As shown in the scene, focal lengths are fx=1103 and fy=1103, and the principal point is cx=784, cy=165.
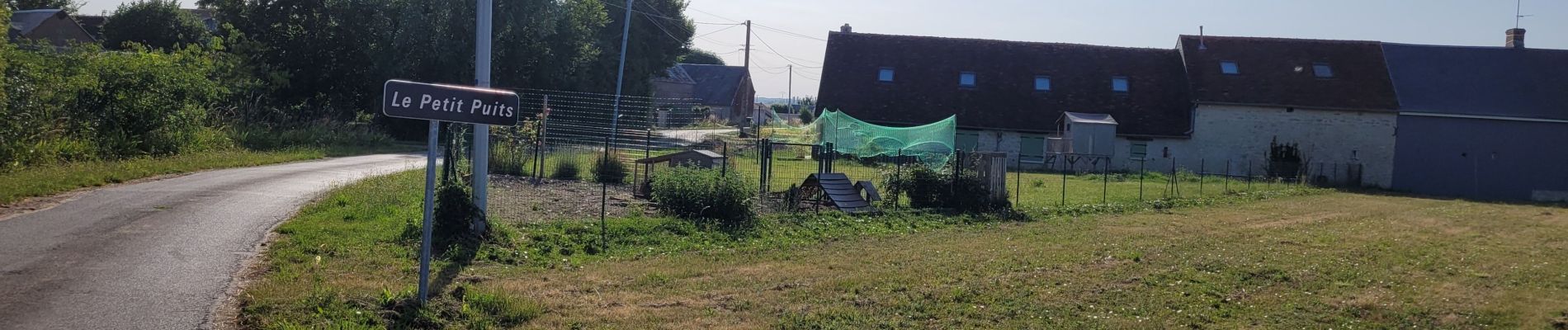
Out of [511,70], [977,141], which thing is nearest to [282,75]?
[511,70]

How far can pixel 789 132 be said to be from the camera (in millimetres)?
33688

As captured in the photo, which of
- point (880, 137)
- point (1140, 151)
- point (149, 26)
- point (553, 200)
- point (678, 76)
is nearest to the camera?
point (553, 200)

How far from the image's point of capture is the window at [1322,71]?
3906 cm

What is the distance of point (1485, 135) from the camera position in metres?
36.1

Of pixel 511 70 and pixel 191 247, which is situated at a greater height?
pixel 511 70

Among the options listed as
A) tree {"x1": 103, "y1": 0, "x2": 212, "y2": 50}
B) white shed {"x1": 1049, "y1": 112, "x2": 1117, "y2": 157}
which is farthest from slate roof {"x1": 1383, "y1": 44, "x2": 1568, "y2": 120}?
tree {"x1": 103, "y1": 0, "x2": 212, "y2": 50}

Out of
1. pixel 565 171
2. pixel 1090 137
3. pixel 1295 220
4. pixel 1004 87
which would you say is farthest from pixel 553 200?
pixel 1004 87

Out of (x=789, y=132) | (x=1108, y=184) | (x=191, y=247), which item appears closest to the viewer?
(x=191, y=247)

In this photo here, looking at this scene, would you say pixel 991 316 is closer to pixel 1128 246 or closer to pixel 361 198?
pixel 1128 246

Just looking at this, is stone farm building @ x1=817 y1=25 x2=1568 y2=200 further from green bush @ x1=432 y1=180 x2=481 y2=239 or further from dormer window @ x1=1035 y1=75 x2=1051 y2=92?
green bush @ x1=432 y1=180 x2=481 y2=239

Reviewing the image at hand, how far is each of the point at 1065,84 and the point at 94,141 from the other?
102 ft

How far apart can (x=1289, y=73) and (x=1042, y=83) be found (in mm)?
8529

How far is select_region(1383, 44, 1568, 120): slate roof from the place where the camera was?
36469 millimetres

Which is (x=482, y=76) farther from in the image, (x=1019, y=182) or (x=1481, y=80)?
(x=1481, y=80)
